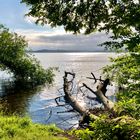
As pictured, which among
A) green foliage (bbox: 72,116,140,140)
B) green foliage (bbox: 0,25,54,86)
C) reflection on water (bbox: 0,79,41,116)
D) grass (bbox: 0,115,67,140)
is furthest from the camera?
green foliage (bbox: 0,25,54,86)

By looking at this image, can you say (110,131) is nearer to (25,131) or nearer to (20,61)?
(25,131)

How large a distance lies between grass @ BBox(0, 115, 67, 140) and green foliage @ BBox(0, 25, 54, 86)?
117 feet

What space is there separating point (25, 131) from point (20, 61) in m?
38.9

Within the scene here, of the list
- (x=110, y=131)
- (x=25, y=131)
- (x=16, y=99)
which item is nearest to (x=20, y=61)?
(x=16, y=99)

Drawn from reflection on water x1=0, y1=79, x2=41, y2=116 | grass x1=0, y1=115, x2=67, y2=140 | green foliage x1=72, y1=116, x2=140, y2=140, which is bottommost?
reflection on water x1=0, y1=79, x2=41, y2=116

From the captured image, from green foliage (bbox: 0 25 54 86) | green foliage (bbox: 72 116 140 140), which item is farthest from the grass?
green foliage (bbox: 0 25 54 86)

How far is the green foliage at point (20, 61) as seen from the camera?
182 feet

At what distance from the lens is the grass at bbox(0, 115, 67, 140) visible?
57.6ft

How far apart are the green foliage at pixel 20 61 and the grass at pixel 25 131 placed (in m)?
35.6

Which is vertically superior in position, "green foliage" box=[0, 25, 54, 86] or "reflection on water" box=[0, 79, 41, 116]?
"green foliage" box=[0, 25, 54, 86]

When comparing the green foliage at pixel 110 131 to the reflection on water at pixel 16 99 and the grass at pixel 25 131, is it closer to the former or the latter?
the grass at pixel 25 131

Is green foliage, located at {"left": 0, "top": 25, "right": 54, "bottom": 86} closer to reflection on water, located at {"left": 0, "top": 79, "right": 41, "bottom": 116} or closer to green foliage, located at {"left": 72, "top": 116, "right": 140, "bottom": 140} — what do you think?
reflection on water, located at {"left": 0, "top": 79, "right": 41, "bottom": 116}

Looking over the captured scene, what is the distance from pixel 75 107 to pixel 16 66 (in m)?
39.4

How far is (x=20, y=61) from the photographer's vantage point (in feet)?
187
